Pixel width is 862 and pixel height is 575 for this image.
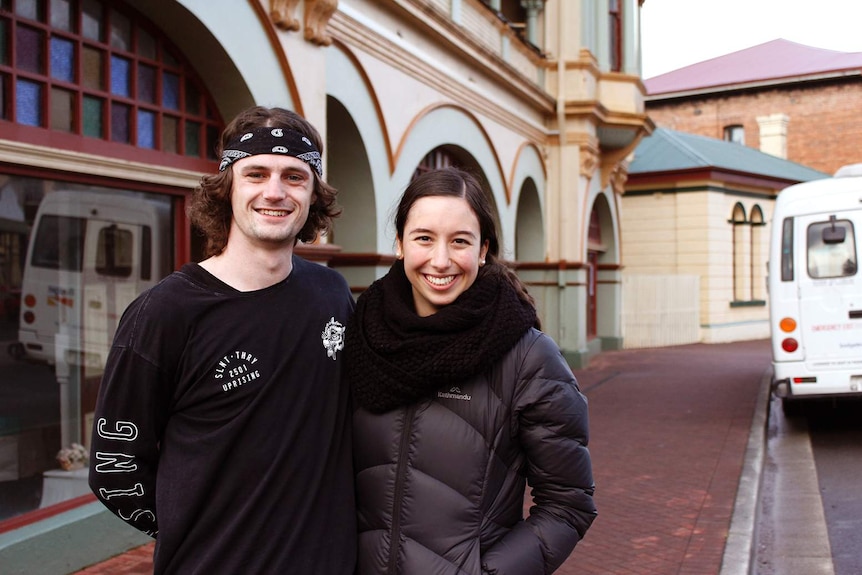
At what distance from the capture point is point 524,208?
14805mm

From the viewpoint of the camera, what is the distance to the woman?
2090 mm

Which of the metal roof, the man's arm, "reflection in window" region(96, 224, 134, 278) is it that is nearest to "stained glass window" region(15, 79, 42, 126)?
"reflection in window" region(96, 224, 134, 278)

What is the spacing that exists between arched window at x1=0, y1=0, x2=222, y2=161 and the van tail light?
676 cm

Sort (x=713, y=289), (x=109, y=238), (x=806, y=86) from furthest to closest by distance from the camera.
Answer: (x=806, y=86) < (x=713, y=289) < (x=109, y=238)

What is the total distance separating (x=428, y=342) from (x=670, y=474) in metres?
5.95

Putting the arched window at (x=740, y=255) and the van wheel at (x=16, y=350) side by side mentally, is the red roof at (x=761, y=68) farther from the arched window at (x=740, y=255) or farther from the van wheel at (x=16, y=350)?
the van wheel at (x=16, y=350)

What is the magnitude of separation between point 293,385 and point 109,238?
379 cm

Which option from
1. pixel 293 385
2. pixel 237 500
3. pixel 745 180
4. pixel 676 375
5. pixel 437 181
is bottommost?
pixel 676 375

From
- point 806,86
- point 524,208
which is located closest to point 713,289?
point 524,208

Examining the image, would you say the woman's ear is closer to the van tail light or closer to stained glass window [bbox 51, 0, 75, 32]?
stained glass window [bbox 51, 0, 75, 32]

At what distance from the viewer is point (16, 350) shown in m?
4.80

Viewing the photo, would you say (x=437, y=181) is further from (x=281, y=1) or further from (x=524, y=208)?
(x=524, y=208)

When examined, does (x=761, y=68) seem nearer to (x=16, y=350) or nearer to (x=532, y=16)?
(x=532, y=16)

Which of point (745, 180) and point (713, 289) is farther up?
point (745, 180)
